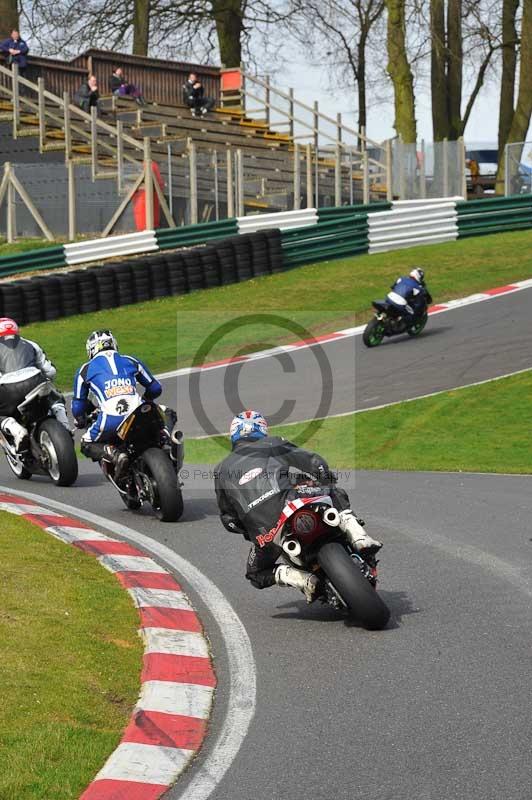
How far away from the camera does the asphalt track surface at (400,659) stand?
4.99 meters

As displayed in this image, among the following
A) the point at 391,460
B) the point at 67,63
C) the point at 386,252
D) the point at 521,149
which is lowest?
the point at 391,460

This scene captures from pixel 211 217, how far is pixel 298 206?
2.50 metres

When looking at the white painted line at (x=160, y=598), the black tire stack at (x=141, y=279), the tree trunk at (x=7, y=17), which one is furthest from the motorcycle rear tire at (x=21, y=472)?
the tree trunk at (x=7, y=17)

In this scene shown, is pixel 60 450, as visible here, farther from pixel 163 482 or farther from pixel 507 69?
pixel 507 69

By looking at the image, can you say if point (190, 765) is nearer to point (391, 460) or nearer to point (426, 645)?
point (426, 645)

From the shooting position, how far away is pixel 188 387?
18.8m

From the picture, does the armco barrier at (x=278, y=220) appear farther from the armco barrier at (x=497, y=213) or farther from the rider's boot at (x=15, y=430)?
the rider's boot at (x=15, y=430)

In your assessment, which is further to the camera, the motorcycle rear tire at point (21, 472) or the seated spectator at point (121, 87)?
the seated spectator at point (121, 87)

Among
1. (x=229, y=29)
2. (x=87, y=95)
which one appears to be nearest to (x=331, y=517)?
(x=87, y=95)

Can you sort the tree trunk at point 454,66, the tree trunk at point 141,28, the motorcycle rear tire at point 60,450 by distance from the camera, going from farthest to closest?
the tree trunk at point 141,28 < the tree trunk at point 454,66 < the motorcycle rear tire at point 60,450

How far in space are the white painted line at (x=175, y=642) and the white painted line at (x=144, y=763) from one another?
1.41m

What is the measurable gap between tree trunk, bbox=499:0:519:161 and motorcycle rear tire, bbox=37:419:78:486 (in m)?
33.0

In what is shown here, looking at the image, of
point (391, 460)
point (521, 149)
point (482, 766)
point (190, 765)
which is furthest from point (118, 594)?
point (521, 149)

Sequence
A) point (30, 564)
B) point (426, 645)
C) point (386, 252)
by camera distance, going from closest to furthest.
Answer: point (426, 645) < point (30, 564) < point (386, 252)
